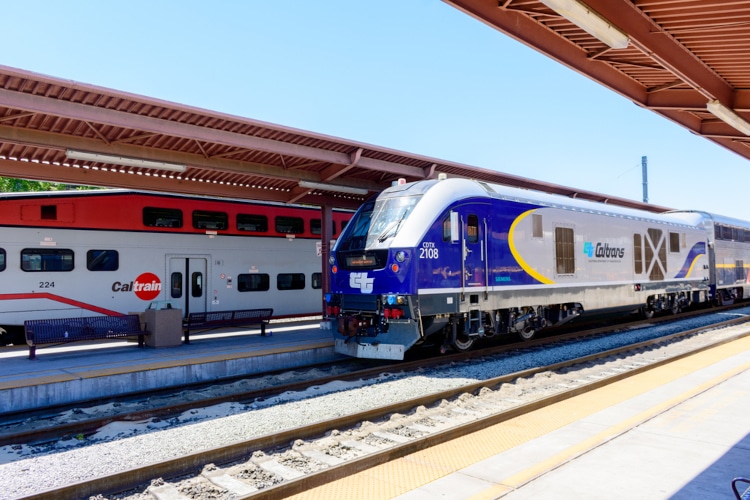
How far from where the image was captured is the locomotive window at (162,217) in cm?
1491

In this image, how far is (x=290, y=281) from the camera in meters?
18.0

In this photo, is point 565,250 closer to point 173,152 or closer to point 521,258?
point 521,258

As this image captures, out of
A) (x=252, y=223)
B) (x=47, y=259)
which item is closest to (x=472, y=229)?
(x=252, y=223)

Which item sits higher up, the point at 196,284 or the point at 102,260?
the point at 102,260

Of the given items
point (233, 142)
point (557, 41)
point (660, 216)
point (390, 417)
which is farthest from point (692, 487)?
point (660, 216)

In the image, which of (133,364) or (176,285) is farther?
(176,285)

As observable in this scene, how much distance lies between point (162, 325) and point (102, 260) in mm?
2916

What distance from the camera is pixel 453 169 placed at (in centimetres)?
1456

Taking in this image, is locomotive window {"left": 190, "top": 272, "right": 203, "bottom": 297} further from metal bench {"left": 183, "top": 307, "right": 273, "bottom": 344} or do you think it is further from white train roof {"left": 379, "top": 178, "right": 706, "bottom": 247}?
white train roof {"left": 379, "top": 178, "right": 706, "bottom": 247}

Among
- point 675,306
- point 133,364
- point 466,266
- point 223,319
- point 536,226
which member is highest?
point 536,226

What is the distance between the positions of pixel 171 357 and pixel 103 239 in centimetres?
487

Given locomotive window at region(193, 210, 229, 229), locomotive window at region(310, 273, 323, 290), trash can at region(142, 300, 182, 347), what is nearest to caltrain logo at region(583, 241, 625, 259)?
locomotive window at region(310, 273, 323, 290)

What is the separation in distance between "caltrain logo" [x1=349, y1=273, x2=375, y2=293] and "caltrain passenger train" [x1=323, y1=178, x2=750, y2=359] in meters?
0.02

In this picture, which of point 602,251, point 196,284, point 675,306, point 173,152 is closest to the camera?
point 173,152
